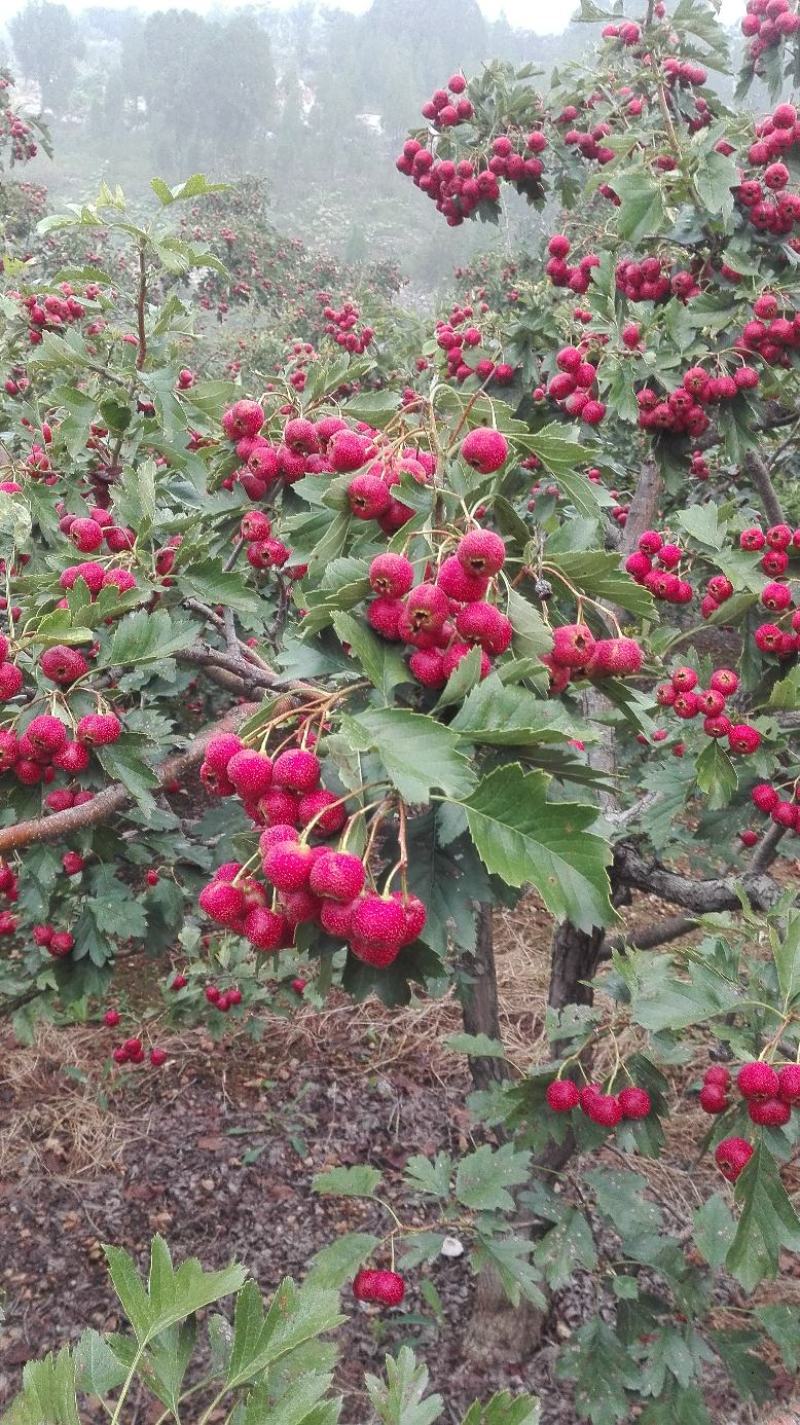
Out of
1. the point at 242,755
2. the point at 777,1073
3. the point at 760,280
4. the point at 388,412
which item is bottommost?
the point at 777,1073

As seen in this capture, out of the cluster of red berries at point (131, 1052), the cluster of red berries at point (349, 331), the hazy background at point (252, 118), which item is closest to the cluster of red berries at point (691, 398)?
the cluster of red berries at point (131, 1052)

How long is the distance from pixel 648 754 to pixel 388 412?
159 inches

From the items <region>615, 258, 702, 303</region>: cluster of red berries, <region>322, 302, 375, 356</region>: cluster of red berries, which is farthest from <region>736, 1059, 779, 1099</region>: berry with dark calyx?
<region>322, 302, 375, 356</region>: cluster of red berries

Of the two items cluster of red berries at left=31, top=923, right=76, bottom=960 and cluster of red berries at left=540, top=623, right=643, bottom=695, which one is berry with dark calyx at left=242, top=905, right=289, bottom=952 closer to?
cluster of red berries at left=540, top=623, right=643, bottom=695

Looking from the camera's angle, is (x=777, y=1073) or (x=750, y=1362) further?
(x=750, y=1362)

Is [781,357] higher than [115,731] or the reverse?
higher

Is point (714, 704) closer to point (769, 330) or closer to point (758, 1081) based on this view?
point (758, 1081)

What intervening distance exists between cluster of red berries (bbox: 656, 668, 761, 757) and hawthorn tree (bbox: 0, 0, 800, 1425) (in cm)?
1

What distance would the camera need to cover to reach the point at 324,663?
1172 mm

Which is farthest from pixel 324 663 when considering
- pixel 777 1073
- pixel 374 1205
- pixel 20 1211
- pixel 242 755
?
pixel 20 1211

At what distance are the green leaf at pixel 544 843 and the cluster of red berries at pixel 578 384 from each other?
2.21m

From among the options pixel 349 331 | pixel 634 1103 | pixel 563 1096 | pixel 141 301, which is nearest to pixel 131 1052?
pixel 563 1096

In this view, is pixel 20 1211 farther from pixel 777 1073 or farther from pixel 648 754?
pixel 648 754

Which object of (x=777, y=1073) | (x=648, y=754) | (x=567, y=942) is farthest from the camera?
(x=648, y=754)
